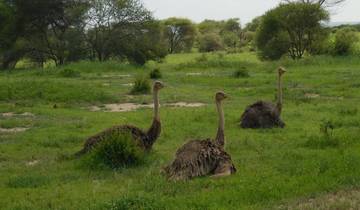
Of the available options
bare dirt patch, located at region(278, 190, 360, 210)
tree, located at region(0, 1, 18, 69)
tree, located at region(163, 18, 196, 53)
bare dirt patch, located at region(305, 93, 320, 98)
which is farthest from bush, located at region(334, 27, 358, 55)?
tree, located at region(163, 18, 196, 53)

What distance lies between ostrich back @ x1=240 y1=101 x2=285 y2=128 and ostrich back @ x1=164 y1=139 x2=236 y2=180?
4594 millimetres

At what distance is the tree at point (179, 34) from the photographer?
2699 inches

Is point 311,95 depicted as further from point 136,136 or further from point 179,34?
point 179,34

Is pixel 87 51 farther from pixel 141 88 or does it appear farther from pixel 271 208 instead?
pixel 271 208

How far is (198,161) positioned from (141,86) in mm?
12465

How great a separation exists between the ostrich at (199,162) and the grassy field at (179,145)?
0.57 feet

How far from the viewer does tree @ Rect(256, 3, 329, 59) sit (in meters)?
37.2

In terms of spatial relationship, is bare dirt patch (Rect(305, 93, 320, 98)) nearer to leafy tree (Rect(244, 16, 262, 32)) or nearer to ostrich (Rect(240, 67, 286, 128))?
ostrich (Rect(240, 67, 286, 128))

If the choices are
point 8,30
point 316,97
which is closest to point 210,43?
point 8,30

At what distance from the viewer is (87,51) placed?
3812 cm

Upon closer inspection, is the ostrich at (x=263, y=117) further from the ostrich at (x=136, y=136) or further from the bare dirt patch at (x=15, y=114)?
the bare dirt patch at (x=15, y=114)

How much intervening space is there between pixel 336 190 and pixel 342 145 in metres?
2.93

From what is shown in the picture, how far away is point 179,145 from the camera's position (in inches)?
436

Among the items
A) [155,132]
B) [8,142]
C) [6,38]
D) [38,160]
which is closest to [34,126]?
[8,142]
